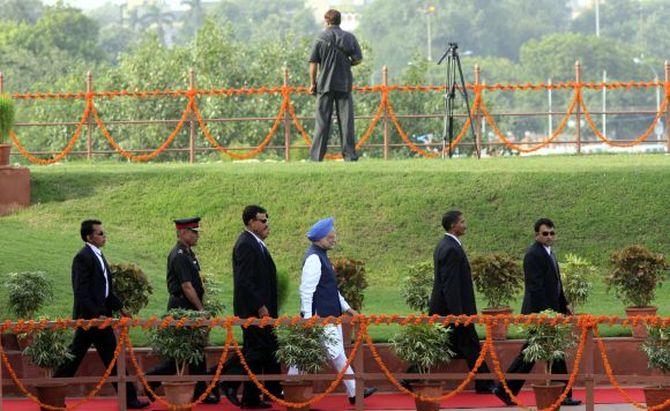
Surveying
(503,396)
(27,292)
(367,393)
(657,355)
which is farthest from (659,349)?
(27,292)

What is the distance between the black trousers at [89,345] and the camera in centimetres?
1445

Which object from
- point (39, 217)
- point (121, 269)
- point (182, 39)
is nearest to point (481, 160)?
point (39, 217)

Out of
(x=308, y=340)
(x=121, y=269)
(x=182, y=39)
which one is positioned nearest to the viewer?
(x=308, y=340)

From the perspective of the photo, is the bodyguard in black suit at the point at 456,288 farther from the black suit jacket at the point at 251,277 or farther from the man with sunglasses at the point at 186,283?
the man with sunglasses at the point at 186,283

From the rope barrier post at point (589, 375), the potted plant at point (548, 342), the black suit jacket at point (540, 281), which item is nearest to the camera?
the rope barrier post at point (589, 375)

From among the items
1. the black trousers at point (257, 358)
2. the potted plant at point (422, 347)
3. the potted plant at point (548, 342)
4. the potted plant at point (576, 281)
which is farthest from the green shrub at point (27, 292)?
the potted plant at point (576, 281)

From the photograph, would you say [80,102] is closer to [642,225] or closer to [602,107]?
[642,225]

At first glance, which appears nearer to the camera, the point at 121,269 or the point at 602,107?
the point at 121,269

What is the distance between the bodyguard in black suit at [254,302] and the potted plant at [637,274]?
3.17 m

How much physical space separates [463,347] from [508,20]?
121 metres

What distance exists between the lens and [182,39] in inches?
→ 5138

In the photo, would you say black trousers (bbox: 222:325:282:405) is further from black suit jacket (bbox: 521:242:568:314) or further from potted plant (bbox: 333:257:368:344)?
black suit jacket (bbox: 521:242:568:314)

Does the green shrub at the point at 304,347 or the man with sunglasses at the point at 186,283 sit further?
the man with sunglasses at the point at 186,283

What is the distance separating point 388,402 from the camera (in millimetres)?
14719
